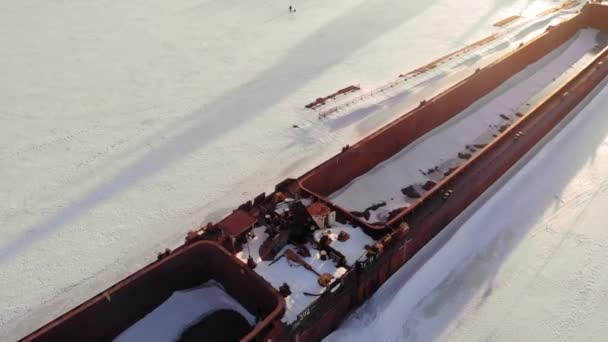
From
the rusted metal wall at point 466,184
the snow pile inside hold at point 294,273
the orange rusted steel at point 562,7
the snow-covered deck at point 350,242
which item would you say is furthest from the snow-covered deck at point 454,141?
the orange rusted steel at point 562,7

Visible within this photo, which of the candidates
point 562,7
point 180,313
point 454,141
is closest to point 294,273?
point 180,313

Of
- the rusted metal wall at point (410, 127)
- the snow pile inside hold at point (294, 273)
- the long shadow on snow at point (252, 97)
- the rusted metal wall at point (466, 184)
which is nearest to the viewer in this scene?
the snow pile inside hold at point (294, 273)

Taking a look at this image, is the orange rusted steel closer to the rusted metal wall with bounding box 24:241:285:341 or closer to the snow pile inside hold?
the snow pile inside hold

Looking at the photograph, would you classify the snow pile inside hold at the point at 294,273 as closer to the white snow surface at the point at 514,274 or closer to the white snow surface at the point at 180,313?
the white snow surface at the point at 180,313

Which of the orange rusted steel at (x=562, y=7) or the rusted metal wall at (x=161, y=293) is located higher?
the orange rusted steel at (x=562, y=7)

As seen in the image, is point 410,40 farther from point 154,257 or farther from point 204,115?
point 154,257

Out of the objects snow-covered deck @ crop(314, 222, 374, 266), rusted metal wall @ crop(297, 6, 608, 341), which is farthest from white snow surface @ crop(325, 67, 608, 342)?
snow-covered deck @ crop(314, 222, 374, 266)
